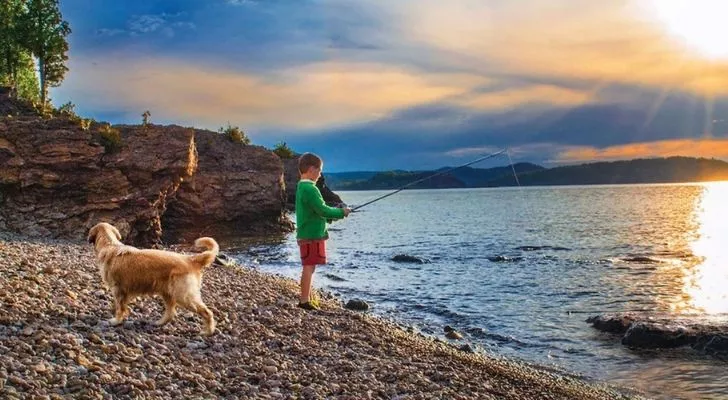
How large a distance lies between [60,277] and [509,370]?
8.82 metres

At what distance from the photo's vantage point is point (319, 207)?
10.5 meters

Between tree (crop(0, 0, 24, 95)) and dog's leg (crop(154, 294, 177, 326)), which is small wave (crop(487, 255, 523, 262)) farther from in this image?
tree (crop(0, 0, 24, 95))

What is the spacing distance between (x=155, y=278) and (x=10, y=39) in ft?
159

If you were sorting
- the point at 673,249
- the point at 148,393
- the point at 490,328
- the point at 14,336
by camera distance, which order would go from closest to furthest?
the point at 148,393, the point at 14,336, the point at 490,328, the point at 673,249

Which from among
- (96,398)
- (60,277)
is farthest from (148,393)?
(60,277)

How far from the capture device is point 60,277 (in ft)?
35.1

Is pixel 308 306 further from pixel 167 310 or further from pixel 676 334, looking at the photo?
pixel 676 334

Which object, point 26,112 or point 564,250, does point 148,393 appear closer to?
point 564,250

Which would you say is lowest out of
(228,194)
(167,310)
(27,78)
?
(167,310)

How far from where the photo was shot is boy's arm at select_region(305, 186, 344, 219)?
10453 millimetres

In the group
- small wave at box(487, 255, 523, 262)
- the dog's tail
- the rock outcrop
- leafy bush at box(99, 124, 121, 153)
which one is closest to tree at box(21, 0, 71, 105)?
→ the rock outcrop

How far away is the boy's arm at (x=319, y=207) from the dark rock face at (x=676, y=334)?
8.04 m

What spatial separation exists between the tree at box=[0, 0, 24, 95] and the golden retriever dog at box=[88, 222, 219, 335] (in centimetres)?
4379

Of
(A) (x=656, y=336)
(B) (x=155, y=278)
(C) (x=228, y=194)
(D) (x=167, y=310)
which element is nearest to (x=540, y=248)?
(C) (x=228, y=194)
